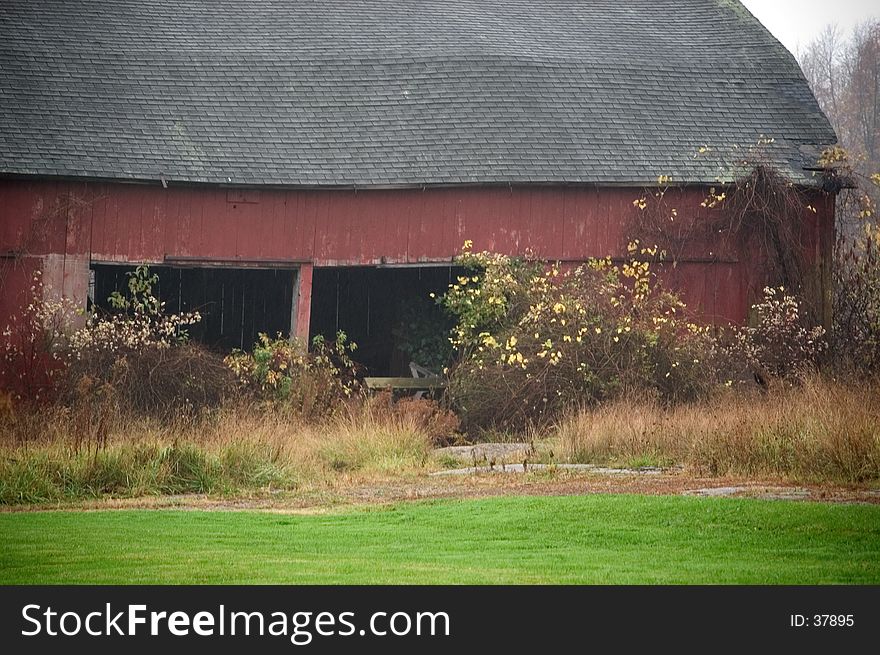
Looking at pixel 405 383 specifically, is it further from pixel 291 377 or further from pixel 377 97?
pixel 377 97

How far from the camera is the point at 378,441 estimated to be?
55.8 ft

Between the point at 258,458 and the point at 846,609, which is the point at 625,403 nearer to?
the point at 258,458

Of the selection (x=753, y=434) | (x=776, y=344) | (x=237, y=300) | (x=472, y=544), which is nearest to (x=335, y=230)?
(x=237, y=300)

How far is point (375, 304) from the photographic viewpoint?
26.3m

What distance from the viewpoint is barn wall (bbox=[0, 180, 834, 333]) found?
858 inches

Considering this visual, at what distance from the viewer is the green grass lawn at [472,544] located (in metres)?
9.51

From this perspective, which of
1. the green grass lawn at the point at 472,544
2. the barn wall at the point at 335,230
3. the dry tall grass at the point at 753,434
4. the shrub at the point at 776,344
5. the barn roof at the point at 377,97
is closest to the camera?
the green grass lawn at the point at 472,544

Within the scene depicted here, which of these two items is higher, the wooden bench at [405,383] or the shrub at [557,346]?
the shrub at [557,346]

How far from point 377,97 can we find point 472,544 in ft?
47.5

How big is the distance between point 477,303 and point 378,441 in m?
5.31

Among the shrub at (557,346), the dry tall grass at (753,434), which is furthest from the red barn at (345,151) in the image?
the dry tall grass at (753,434)

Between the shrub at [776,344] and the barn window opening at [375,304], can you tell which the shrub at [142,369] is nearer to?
the barn window opening at [375,304]

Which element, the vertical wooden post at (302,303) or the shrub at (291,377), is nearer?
the shrub at (291,377)

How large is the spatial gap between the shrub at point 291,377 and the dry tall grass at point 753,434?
12.9 feet
